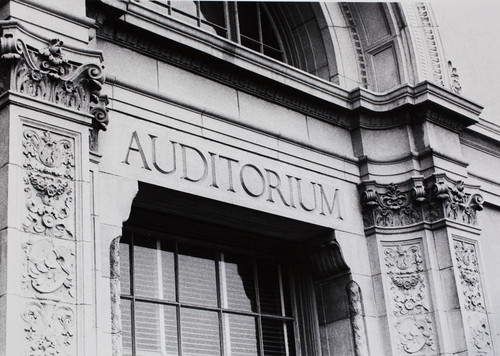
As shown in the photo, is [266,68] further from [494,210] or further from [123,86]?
[494,210]

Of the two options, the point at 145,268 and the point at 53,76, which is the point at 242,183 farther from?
the point at 53,76

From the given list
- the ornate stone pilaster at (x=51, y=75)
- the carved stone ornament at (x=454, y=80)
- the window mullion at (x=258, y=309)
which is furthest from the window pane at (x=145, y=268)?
the carved stone ornament at (x=454, y=80)

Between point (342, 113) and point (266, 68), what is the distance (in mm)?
1788

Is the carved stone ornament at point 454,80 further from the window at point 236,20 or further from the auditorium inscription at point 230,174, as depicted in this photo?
the auditorium inscription at point 230,174

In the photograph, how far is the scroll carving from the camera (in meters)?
12.8

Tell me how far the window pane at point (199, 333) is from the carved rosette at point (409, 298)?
9.23ft

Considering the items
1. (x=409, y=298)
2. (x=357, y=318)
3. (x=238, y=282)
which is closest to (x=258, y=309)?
(x=238, y=282)

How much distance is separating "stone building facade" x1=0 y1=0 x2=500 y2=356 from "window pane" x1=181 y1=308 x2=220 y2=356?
2cm

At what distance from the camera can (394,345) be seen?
13031mm

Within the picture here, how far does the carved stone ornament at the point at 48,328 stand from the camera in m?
8.38

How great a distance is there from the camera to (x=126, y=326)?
11.2 m

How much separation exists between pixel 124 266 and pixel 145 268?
0.36 metres

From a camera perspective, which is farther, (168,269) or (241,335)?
(241,335)

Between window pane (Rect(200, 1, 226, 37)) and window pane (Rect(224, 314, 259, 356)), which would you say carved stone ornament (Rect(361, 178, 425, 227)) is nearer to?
window pane (Rect(224, 314, 259, 356))
